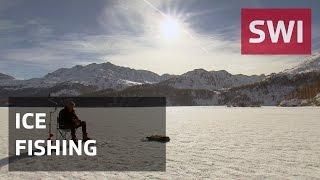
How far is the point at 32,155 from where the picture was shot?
1503 centimetres

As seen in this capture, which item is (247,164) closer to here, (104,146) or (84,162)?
(84,162)

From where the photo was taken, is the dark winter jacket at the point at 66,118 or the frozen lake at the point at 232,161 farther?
the dark winter jacket at the point at 66,118

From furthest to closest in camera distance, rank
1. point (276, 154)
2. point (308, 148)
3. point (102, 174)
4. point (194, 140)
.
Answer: point (194, 140) → point (308, 148) → point (276, 154) → point (102, 174)

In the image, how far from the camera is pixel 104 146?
57.5 feet

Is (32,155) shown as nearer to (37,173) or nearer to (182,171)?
(37,173)

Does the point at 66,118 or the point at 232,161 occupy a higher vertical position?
the point at 66,118

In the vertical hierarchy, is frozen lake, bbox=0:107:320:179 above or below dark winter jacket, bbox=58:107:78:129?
below

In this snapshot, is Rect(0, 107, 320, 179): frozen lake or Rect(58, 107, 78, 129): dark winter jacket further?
Rect(58, 107, 78, 129): dark winter jacket

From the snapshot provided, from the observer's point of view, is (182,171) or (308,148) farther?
(308,148)

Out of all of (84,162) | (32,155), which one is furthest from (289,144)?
(32,155)

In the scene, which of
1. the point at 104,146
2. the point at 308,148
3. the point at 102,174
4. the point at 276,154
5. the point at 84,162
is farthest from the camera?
the point at 104,146

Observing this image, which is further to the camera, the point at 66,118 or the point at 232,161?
the point at 66,118

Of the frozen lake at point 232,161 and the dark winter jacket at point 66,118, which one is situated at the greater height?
the dark winter jacket at point 66,118

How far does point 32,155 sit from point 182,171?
592 cm
